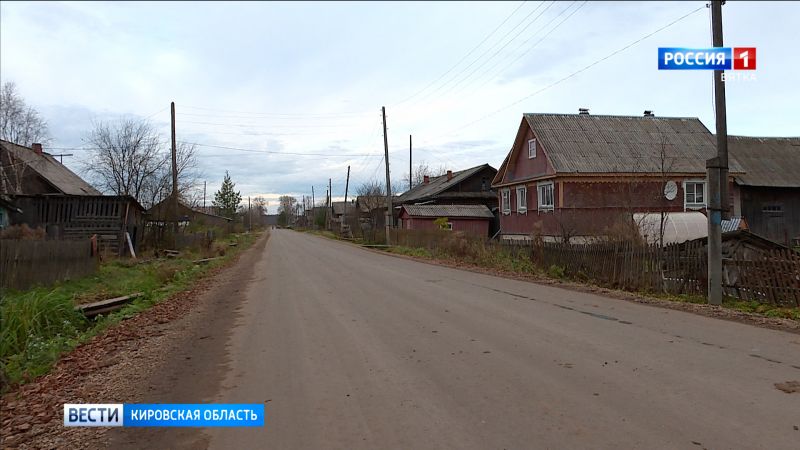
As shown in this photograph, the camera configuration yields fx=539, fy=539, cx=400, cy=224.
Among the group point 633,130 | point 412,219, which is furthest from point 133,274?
point 412,219

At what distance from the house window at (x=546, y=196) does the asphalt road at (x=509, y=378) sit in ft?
57.2

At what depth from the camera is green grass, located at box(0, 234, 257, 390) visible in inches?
301

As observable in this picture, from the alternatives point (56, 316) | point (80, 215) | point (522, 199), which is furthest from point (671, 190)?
point (80, 215)

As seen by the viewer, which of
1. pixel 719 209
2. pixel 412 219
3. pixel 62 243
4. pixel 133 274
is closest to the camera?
pixel 719 209

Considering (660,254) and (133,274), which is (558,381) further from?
(133,274)

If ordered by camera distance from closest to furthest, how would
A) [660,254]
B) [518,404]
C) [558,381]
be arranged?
[518,404], [558,381], [660,254]

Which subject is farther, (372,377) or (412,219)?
(412,219)

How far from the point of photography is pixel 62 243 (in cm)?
1558

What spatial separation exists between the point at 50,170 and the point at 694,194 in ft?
131

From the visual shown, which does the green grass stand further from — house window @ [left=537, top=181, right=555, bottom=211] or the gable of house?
the gable of house

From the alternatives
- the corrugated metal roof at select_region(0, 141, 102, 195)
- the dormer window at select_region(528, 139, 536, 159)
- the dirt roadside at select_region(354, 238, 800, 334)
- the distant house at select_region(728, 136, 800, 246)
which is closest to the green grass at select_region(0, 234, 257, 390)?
the dirt roadside at select_region(354, 238, 800, 334)

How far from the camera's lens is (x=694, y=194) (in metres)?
28.0

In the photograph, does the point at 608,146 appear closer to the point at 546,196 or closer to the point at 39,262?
the point at 546,196

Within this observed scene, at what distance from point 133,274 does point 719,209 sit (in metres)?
17.4
